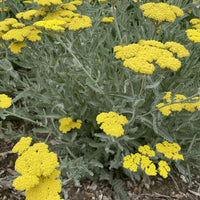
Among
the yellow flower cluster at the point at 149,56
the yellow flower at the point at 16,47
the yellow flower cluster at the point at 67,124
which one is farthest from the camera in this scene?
the yellow flower cluster at the point at 67,124

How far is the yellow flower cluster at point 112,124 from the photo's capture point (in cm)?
152

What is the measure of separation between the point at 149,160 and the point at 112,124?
1.57 ft

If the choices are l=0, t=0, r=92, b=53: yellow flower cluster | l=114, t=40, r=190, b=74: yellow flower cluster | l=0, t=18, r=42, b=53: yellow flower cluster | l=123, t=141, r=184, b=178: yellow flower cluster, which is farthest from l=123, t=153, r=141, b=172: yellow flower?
l=0, t=18, r=42, b=53: yellow flower cluster

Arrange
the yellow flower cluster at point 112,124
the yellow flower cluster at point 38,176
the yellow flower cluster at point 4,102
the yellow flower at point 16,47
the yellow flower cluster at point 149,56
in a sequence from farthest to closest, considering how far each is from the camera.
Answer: the yellow flower at point 16,47 < the yellow flower cluster at point 4,102 < the yellow flower cluster at point 112,124 < the yellow flower cluster at point 149,56 < the yellow flower cluster at point 38,176

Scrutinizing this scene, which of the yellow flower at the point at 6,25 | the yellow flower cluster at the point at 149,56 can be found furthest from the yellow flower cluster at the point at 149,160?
the yellow flower at the point at 6,25

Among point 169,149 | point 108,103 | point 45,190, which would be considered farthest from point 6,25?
point 169,149

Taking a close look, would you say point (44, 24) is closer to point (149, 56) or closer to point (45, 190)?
point (149, 56)

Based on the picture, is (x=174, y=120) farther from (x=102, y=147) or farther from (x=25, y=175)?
(x=25, y=175)

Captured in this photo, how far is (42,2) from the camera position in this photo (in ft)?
6.22

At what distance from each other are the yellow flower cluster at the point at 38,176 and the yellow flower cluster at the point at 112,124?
16.3 inches

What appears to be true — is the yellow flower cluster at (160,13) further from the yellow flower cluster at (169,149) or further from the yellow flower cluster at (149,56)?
the yellow flower cluster at (169,149)

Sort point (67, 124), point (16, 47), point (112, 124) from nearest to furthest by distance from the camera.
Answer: point (112, 124), point (16, 47), point (67, 124)

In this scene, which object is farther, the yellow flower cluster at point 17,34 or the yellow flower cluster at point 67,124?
the yellow flower cluster at point 67,124

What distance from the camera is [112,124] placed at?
5.20 ft
